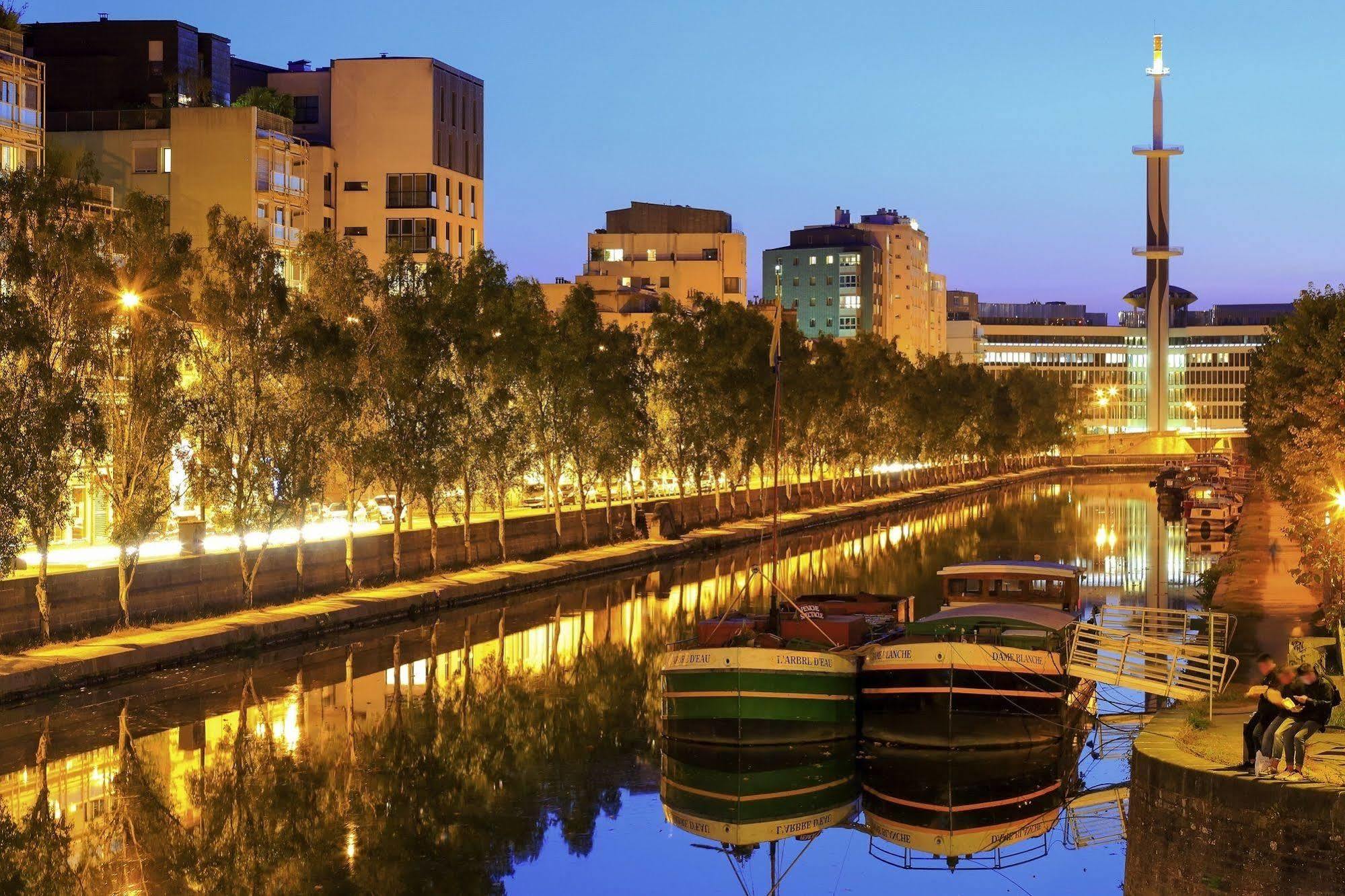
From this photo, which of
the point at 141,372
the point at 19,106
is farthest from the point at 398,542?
the point at 19,106

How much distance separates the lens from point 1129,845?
21.8 metres

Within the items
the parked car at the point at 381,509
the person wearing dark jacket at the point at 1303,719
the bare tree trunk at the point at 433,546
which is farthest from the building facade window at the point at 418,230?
the person wearing dark jacket at the point at 1303,719

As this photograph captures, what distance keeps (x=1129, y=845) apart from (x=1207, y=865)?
241 cm

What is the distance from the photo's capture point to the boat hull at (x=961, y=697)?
3266 cm

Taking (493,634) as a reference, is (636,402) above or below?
above

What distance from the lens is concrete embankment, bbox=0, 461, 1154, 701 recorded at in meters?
37.2

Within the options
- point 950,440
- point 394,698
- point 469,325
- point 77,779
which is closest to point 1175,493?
point 950,440

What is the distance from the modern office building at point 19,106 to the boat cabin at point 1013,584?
4964cm

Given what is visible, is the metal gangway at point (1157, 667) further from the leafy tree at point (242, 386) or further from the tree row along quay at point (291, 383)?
the leafy tree at point (242, 386)

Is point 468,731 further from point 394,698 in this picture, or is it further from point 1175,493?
point 1175,493

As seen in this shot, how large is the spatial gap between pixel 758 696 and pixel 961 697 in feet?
13.3

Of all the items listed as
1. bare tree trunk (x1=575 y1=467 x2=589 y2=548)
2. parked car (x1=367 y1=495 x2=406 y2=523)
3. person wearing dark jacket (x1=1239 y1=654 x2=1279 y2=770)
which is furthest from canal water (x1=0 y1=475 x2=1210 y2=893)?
parked car (x1=367 y1=495 x2=406 y2=523)

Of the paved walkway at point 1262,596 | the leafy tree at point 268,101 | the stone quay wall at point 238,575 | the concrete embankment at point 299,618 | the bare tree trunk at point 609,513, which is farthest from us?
the leafy tree at point 268,101

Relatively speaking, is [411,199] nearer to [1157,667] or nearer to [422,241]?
[422,241]
